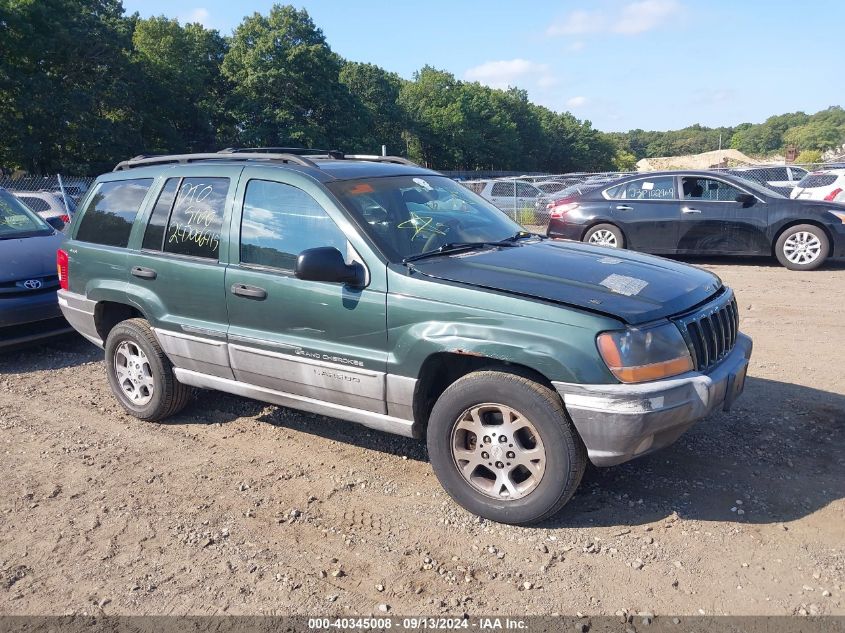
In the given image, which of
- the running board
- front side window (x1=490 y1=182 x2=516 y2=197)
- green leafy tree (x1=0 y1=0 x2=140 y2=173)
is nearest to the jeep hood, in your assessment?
the running board

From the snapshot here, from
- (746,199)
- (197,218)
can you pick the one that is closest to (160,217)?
(197,218)

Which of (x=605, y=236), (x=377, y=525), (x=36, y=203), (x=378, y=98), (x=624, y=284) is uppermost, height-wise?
(x=378, y=98)

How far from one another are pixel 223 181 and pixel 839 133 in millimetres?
112294

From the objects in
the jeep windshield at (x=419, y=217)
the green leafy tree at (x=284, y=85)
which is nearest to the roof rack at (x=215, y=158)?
the jeep windshield at (x=419, y=217)

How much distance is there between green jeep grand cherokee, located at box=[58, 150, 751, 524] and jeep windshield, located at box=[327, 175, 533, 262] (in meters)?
0.02

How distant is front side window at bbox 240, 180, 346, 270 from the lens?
3990mm

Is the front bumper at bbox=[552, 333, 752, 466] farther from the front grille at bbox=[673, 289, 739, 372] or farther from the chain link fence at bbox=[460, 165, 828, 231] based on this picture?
the chain link fence at bbox=[460, 165, 828, 231]

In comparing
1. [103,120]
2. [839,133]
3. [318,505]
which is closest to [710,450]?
[318,505]

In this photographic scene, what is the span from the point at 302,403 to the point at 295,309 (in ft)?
2.01

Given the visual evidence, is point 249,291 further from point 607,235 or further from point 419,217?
point 607,235

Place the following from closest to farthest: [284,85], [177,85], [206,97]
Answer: [177,85]
[284,85]
[206,97]

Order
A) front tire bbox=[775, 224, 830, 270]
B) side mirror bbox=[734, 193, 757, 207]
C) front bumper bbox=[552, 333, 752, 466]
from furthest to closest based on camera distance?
side mirror bbox=[734, 193, 757, 207] < front tire bbox=[775, 224, 830, 270] < front bumper bbox=[552, 333, 752, 466]

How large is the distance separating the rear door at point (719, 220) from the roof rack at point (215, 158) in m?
8.17

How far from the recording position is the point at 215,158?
4.74 metres
